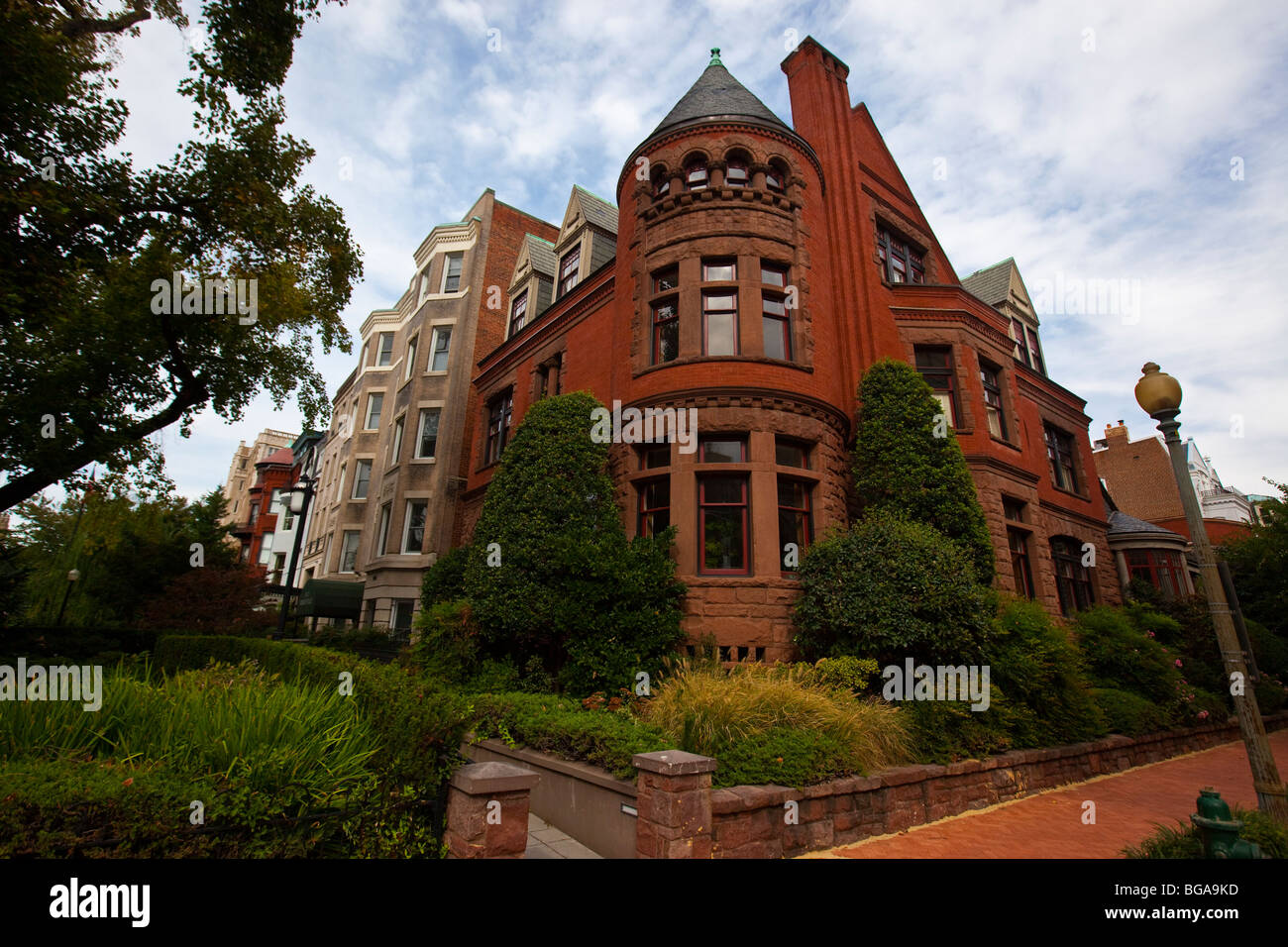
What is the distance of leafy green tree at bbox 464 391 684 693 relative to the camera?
10789mm

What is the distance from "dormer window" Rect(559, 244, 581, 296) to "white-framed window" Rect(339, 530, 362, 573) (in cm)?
1594

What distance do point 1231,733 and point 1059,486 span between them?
8.80m

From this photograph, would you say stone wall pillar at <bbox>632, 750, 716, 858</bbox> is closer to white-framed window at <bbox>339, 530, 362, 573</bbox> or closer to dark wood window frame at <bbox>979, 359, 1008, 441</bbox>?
dark wood window frame at <bbox>979, 359, 1008, 441</bbox>

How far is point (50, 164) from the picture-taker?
11.2m

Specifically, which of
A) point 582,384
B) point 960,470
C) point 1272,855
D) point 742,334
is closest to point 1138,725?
point 960,470

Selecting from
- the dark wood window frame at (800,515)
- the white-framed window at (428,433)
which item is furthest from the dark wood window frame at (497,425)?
the dark wood window frame at (800,515)

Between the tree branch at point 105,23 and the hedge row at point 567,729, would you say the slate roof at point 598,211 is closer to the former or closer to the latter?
the tree branch at point 105,23

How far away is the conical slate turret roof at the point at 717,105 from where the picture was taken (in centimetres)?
1520

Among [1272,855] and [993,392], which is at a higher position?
[993,392]

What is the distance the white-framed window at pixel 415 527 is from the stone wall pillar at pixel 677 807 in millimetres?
19273

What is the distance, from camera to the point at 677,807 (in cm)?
526

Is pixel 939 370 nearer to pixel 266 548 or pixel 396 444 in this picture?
pixel 396 444

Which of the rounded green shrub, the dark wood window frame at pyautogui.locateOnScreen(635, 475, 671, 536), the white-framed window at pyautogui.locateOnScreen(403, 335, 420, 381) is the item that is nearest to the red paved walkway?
the rounded green shrub
